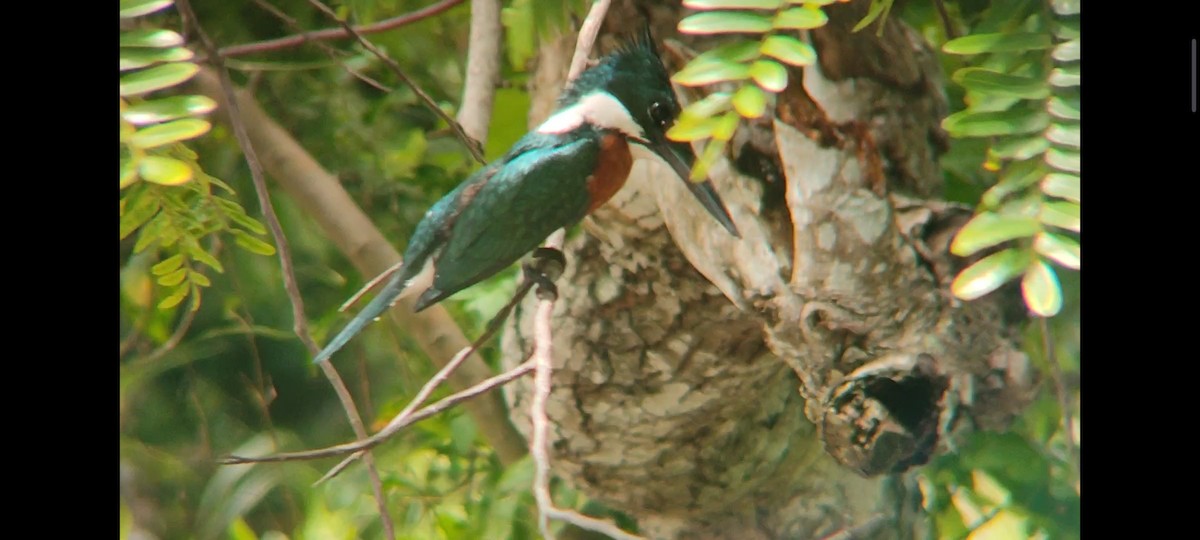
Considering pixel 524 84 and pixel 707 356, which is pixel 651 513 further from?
pixel 524 84

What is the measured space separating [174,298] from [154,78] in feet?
0.89

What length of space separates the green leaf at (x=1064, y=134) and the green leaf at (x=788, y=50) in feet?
0.49

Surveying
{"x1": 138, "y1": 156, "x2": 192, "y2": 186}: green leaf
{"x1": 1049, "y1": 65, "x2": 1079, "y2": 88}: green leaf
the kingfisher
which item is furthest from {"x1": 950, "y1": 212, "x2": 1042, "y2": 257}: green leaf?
{"x1": 138, "y1": 156, "x2": 192, "y2": 186}: green leaf

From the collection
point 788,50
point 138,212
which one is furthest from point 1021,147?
point 138,212

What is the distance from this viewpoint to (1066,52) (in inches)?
25.5

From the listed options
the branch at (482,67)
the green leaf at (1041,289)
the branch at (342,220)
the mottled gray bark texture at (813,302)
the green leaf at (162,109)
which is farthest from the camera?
the branch at (342,220)

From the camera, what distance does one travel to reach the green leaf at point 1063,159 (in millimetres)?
613

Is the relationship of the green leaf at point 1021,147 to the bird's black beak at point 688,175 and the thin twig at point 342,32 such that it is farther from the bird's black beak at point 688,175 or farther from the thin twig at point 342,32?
the thin twig at point 342,32

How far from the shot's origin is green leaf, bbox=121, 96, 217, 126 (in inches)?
26.5

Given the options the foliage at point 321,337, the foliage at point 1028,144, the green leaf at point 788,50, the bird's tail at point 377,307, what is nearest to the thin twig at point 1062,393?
the foliage at point 321,337

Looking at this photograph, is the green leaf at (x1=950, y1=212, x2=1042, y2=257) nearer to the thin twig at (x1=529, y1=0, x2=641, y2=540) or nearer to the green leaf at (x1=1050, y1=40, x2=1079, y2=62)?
the green leaf at (x1=1050, y1=40, x2=1079, y2=62)
